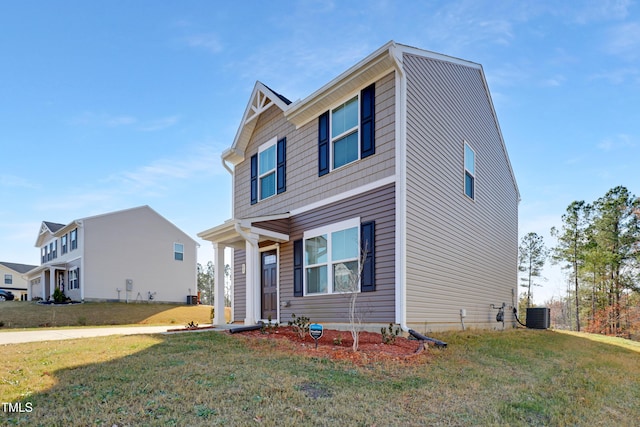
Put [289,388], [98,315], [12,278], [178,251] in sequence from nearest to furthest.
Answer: [289,388], [98,315], [178,251], [12,278]

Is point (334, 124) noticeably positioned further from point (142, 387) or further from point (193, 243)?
point (193, 243)

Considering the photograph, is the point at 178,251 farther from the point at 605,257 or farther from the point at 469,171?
the point at 605,257

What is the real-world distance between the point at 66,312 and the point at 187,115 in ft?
40.1

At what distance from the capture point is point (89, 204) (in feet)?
88.4

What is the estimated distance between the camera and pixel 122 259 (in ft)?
84.2

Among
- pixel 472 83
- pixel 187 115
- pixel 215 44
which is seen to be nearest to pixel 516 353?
pixel 472 83

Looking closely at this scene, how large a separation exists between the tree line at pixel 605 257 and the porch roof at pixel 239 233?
23.6 meters

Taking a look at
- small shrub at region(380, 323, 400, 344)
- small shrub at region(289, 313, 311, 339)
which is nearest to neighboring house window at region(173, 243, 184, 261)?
small shrub at region(289, 313, 311, 339)

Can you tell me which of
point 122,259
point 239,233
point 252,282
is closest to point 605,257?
point 252,282

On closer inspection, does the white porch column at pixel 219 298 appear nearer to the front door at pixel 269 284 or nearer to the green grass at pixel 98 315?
the front door at pixel 269 284

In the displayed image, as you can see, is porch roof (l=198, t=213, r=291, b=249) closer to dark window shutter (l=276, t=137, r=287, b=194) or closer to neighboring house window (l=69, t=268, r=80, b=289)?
dark window shutter (l=276, t=137, r=287, b=194)

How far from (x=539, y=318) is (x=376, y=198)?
31.8 ft

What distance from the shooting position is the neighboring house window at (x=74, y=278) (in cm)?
2471

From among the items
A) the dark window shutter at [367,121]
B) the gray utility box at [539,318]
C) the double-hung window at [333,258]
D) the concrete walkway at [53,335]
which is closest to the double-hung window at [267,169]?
the double-hung window at [333,258]
